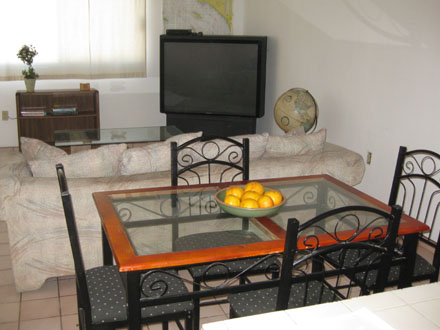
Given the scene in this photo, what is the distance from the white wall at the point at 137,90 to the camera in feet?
19.9

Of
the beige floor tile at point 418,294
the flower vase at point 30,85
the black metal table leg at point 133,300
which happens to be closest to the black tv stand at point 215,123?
the flower vase at point 30,85

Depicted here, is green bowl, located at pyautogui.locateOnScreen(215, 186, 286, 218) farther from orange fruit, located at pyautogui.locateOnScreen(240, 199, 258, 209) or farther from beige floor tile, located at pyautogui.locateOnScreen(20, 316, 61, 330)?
beige floor tile, located at pyautogui.locateOnScreen(20, 316, 61, 330)

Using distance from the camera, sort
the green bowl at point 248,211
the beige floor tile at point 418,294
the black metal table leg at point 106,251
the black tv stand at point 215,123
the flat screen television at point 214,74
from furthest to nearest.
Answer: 1. the black tv stand at point 215,123
2. the flat screen television at point 214,74
3. the black metal table leg at point 106,251
4. the green bowl at point 248,211
5. the beige floor tile at point 418,294

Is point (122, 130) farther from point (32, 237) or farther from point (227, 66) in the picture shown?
point (32, 237)

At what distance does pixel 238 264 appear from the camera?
2361 millimetres

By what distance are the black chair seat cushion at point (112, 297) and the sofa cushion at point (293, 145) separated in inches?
55.2

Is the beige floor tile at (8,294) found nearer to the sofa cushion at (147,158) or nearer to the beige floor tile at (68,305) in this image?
the beige floor tile at (68,305)

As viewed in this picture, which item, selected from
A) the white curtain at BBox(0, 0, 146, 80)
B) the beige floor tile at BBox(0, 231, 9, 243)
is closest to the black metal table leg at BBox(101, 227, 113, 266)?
the beige floor tile at BBox(0, 231, 9, 243)

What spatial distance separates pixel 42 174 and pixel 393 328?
2188 mm

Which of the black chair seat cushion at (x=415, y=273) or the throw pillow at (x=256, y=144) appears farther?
the throw pillow at (x=256, y=144)

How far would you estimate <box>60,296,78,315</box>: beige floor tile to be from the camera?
8.82 feet

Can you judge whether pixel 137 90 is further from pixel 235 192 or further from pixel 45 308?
pixel 235 192

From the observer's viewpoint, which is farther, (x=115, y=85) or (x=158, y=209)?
(x=115, y=85)

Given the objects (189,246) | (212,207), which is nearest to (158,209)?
(212,207)
